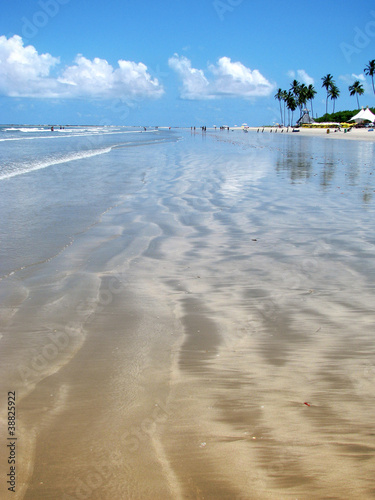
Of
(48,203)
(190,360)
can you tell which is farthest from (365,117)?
(190,360)

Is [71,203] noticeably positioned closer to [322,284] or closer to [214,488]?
[322,284]

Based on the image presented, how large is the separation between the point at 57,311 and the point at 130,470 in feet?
8.47

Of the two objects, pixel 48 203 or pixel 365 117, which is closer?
pixel 48 203

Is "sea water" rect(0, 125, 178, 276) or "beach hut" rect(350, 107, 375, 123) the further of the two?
"beach hut" rect(350, 107, 375, 123)

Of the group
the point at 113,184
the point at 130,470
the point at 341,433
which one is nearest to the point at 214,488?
the point at 130,470

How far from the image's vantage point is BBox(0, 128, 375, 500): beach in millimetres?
2424

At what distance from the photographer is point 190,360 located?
3.59 metres

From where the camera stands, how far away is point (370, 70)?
90312 mm

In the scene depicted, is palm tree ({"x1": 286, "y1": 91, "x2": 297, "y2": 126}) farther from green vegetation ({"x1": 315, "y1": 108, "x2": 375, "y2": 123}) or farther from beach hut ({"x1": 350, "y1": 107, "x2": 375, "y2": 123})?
beach hut ({"x1": 350, "y1": 107, "x2": 375, "y2": 123})

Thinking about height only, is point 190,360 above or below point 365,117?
below

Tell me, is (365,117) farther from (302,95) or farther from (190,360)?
(190,360)

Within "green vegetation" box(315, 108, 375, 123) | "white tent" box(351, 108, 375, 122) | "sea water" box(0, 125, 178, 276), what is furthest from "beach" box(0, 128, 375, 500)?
"green vegetation" box(315, 108, 375, 123)

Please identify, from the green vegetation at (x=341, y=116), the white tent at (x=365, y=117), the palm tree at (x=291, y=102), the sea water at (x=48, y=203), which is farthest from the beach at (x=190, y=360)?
the palm tree at (x=291, y=102)

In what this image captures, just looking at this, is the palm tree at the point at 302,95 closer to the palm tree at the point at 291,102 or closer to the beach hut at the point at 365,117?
the palm tree at the point at 291,102
